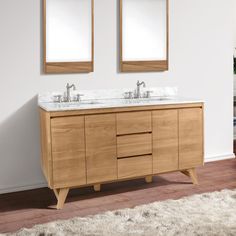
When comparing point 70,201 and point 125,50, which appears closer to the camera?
point 70,201

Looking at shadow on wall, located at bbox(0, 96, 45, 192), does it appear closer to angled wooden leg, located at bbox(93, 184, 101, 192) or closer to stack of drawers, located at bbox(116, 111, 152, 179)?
angled wooden leg, located at bbox(93, 184, 101, 192)

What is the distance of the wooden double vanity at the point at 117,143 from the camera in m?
3.60

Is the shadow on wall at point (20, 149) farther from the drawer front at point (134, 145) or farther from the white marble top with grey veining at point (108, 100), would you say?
the drawer front at point (134, 145)

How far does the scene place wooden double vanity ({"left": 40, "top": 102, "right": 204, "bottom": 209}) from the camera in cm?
360

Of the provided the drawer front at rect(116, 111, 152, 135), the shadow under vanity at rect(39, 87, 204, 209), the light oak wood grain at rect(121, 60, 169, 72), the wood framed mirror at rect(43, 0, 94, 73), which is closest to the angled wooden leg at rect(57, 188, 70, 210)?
the shadow under vanity at rect(39, 87, 204, 209)

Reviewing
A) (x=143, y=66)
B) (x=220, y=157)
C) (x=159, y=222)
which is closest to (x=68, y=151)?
(x=159, y=222)

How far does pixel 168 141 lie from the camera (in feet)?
13.3

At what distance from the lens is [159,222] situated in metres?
3.16

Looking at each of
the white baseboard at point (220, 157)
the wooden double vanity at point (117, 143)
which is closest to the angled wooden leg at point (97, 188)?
the wooden double vanity at point (117, 143)

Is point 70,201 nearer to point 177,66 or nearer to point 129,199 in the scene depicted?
point 129,199

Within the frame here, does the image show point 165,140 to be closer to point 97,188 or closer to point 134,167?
point 134,167

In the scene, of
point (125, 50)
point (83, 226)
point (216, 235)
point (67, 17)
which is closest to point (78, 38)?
point (67, 17)

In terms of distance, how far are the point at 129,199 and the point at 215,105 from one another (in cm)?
182

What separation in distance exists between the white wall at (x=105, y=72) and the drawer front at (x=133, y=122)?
2.02ft
